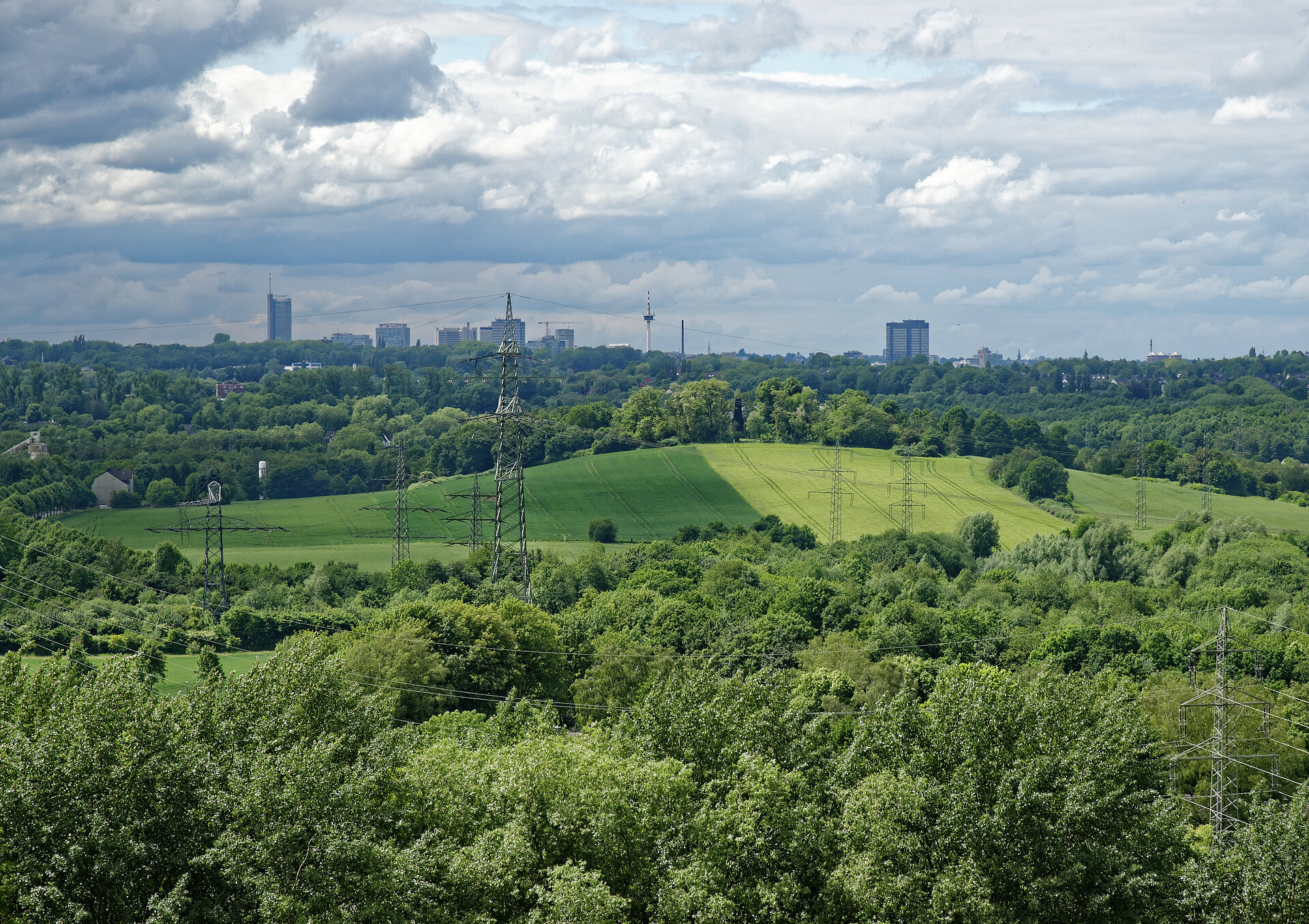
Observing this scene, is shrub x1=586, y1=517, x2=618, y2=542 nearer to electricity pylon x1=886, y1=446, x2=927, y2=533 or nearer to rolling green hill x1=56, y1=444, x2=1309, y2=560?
rolling green hill x1=56, y1=444, x2=1309, y2=560

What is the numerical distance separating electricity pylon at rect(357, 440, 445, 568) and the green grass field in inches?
715

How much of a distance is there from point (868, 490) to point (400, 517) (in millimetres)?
45153

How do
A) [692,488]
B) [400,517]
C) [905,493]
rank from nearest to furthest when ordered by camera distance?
[400,517] → [905,493] → [692,488]

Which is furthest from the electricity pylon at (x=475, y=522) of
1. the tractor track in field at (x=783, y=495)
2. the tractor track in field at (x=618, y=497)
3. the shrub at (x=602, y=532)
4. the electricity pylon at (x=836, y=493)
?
the tractor track in field at (x=783, y=495)

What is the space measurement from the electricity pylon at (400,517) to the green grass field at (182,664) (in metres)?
18.2

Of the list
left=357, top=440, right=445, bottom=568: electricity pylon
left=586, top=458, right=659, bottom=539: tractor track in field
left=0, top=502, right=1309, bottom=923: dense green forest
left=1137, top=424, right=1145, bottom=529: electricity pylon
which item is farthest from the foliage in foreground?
left=1137, top=424, right=1145, bottom=529: electricity pylon

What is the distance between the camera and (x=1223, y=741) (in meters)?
39.4

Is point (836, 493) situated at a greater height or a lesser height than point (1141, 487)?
greater

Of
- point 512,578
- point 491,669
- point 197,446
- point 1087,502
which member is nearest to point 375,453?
point 197,446

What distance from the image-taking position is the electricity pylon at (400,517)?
87.3 m

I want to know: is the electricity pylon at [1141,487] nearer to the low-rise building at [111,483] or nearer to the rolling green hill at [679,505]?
the rolling green hill at [679,505]

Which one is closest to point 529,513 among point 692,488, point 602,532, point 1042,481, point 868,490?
point 602,532

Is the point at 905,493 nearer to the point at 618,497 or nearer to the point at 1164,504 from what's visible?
the point at 618,497

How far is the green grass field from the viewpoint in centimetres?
5806
